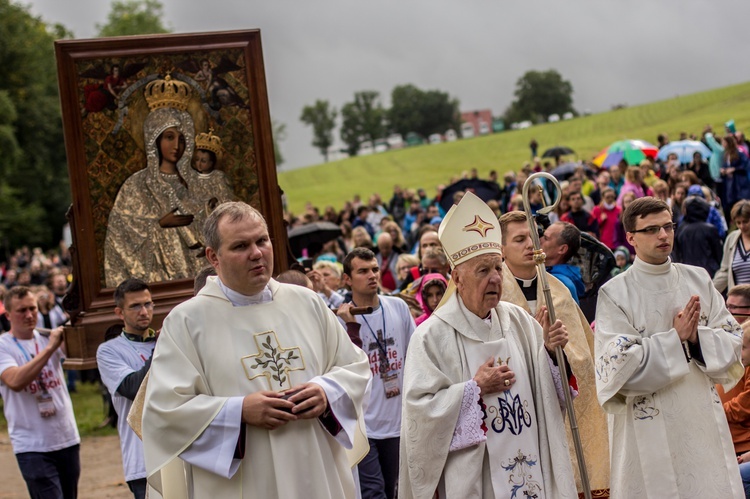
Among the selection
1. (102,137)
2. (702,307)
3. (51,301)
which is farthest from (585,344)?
(51,301)

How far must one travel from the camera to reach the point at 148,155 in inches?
338

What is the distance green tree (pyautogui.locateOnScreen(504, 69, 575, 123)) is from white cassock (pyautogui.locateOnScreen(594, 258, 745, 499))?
126 m

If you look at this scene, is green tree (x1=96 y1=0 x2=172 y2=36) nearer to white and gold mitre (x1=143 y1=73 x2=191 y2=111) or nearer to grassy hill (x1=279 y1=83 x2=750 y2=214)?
grassy hill (x1=279 y1=83 x2=750 y2=214)

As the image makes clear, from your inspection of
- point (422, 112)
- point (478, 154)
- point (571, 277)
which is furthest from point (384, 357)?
point (422, 112)

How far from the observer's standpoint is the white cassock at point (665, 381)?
5836 millimetres

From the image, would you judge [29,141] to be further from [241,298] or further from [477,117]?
[477,117]

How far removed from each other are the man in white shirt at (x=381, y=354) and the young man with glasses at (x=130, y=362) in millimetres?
1372

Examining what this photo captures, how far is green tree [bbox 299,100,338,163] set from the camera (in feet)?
500

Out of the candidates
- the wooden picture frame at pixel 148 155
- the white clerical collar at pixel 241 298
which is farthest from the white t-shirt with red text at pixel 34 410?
the white clerical collar at pixel 241 298

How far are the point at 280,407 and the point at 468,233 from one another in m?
1.51

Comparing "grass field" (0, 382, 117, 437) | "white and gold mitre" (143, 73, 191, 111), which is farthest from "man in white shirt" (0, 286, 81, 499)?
"grass field" (0, 382, 117, 437)

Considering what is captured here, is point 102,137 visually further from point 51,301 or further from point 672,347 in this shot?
point 51,301

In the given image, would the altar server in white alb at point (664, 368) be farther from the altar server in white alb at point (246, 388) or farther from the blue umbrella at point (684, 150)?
the blue umbrella at point (684, 150)

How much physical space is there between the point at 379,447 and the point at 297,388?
2.81 metres
